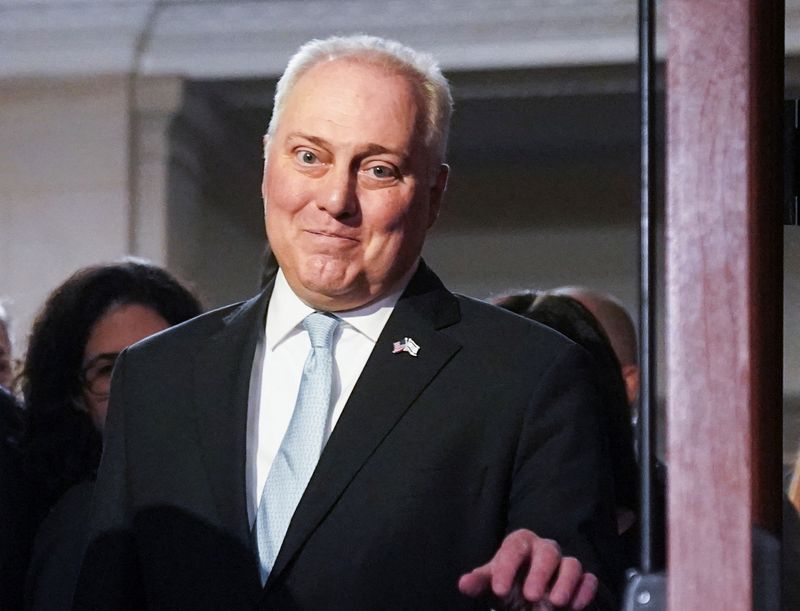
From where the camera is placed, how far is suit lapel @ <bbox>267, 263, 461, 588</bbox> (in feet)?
3.60

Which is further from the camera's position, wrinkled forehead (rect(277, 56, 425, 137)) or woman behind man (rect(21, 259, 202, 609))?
woman behind man (rect(21, 259, 202, 609))

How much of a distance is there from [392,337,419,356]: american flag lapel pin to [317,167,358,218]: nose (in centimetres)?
11

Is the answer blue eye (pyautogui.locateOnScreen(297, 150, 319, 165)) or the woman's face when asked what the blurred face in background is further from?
blue eye (pyautogui.locateOnScreen(297, 150, 319, 165))

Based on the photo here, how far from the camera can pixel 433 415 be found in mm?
1136

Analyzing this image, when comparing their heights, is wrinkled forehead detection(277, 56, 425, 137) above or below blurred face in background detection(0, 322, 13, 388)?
above

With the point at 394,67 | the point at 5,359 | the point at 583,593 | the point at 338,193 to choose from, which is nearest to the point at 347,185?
the point at 338,193

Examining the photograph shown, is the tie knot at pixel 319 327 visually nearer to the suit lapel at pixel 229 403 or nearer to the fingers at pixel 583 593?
the suit lapel at pixel 229 403

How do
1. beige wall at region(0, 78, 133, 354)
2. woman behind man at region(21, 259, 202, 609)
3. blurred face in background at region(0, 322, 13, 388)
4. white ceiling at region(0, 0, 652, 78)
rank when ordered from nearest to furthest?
woman behind man at region(21, 259, 202, 609), blurred face in background at region(0, 322, 13, 388), white ceiling at region(0, 0, 652, 78), beige wall at region(0, 78, 133, 354)

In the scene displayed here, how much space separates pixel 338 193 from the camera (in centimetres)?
113

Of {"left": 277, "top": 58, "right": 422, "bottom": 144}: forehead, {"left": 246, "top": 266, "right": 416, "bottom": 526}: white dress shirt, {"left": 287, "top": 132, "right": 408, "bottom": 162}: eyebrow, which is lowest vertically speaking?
{"left": 246, "top": 266, "right": 416, "bottom": 526}: white dress shirt

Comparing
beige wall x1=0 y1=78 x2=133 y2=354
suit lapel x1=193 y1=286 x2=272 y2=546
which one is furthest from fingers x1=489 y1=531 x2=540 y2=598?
beige wall x1=0 y1=78 x2=133 y2=354

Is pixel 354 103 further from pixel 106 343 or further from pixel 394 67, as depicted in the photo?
pixel 106 343

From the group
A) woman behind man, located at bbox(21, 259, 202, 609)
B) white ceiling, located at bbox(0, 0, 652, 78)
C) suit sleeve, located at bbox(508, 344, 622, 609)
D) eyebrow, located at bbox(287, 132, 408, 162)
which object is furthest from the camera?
white ceiling, located at bbox(0, 0, 652, 78)

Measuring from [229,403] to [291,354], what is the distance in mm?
66
